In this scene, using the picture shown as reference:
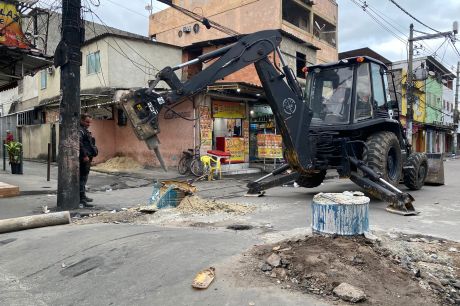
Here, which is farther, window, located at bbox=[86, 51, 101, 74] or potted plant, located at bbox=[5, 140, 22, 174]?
window, located at bbox=[86, 51, 101, 74]

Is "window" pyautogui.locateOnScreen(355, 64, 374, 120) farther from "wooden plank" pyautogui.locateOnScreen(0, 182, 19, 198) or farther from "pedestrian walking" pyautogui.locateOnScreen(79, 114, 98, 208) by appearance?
"wooden plank" pyautogui.locateOnScreen(0, 182, 19, 198)

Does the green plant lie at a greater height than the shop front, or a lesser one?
lesser

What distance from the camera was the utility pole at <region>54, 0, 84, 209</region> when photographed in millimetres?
8242

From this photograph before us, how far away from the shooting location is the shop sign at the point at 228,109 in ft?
54.3

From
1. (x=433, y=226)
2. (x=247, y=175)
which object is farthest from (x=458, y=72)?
(x=433, y=226)

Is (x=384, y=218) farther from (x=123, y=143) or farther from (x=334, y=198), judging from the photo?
(x=123, y=143)

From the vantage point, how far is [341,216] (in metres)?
4.54

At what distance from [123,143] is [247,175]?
7.08 m

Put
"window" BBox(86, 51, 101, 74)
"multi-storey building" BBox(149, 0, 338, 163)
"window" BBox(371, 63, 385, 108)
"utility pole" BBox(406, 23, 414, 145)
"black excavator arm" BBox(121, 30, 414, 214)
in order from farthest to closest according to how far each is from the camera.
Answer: "utility pole" BBox(406, 23, 414, 145)
"window" BBox(86, 51, 101, 74)
"multi-storey building" BBox(149, 0, 338, 163)
"window" BBox(371, 63, 385, 108)
"black excavator arm" BBox(121, 30, 414, 214)

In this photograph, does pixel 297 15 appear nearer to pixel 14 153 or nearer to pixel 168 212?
pixel 14 153

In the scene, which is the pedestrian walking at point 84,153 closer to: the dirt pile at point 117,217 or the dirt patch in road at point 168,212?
the dirt patch in road at point 168,212

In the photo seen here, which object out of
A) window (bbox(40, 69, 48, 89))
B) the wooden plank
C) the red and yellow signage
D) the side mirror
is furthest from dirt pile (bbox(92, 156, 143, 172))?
the side mirror

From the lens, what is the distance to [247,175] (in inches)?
632

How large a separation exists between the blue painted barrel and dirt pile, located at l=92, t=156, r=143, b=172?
45.4 ft
